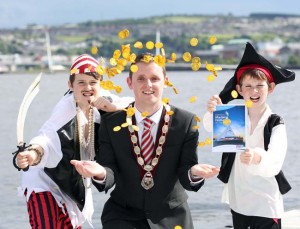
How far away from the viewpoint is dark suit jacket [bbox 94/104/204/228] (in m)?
6.35

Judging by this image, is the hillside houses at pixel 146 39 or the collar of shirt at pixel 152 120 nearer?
the collar of shirt at pixel 152 120

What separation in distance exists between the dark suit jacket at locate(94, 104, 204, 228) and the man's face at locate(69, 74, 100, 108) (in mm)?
683

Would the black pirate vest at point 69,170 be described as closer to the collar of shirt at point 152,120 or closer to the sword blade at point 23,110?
the sword blade at point 23,110

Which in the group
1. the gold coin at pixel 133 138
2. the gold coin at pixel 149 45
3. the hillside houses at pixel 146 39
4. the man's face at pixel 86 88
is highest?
the hillside houses at pixel 146 39

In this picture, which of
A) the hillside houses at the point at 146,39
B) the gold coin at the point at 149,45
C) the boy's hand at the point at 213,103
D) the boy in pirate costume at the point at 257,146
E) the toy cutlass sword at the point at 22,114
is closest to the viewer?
the gold coin at the point at 149,45

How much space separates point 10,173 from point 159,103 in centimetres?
1614

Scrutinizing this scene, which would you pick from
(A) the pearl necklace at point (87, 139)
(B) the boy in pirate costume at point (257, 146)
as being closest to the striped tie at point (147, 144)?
(B) the boy in pirate costume at point (257, 146)

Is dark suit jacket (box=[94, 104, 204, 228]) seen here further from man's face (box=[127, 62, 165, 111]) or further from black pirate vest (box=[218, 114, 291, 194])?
black pirate vest (box=[218, 114, 291, 194])

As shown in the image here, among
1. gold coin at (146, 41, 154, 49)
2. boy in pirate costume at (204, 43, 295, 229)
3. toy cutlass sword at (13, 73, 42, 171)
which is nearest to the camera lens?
gold coin at (146, 41, 154, 49)

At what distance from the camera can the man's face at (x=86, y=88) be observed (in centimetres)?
704

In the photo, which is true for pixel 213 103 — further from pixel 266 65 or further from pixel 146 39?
pixel 146 39

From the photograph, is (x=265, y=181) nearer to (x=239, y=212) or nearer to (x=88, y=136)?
(x=239, y=212)

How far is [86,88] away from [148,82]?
93 cm

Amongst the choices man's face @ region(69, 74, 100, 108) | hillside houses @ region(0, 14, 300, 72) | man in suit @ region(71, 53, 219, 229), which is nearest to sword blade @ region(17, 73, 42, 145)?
man's face @ region(69, 74, 100, 108)
